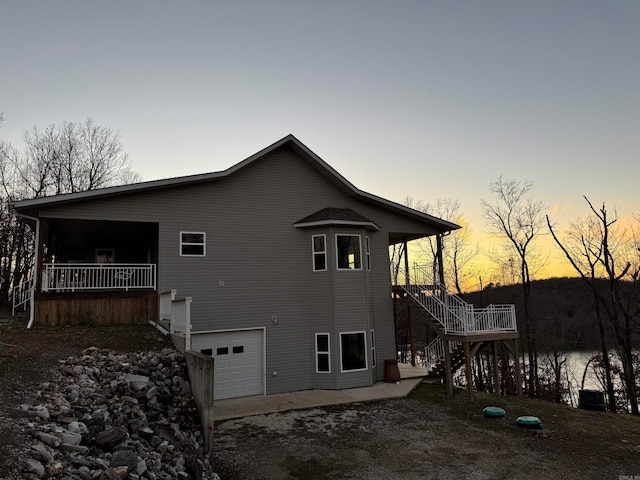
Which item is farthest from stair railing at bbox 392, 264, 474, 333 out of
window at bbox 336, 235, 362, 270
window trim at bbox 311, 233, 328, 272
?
window trim at bbox 311, 233, 328, 272

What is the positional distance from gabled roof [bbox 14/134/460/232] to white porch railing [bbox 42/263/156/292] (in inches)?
72.3

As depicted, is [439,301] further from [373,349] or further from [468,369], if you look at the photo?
[373,349]

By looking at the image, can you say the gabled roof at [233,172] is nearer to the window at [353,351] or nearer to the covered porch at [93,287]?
the covered porch at [93,287]

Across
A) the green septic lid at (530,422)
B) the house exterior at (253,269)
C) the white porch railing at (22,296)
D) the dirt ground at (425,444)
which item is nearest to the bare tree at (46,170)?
the white porch railing at (22,296)

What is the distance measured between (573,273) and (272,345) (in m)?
22.0

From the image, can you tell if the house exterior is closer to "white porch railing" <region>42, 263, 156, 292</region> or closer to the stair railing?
"white porch railing" <region>42, 263, 156, 292</region>

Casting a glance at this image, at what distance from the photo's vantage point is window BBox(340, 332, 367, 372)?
1341cm

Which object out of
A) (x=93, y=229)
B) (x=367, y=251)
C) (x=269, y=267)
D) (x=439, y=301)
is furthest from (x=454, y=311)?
(x=93, y=229)

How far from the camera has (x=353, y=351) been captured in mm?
13586

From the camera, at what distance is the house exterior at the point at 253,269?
11461 millimetres

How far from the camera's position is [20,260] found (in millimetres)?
24797

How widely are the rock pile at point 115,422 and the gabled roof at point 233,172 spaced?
14.4 ft

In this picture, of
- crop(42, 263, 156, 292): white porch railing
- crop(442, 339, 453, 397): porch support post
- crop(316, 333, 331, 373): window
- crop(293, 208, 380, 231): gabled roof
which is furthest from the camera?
crop(293, 208, 380, 231): gabled roof

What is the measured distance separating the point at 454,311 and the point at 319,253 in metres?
4.89
